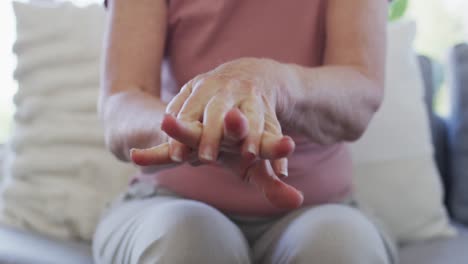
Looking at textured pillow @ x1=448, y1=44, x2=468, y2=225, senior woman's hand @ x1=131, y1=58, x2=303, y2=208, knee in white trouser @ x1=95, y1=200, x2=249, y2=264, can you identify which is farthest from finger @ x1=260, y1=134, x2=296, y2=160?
textured pillow @ x1=448, y1=44, x2=468, y2=225

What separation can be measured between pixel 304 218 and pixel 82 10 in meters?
0.74

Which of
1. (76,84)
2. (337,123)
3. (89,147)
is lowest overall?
(89,147)

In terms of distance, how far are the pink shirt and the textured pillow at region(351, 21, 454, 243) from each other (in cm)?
29

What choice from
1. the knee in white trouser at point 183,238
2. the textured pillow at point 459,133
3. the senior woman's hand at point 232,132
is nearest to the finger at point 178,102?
A: the senior woman's hand at point 232,132

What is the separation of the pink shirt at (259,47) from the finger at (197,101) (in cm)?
34

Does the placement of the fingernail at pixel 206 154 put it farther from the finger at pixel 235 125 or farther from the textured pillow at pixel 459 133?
the textured pillow at pixel 459 133

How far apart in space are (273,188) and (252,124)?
2.4 inches

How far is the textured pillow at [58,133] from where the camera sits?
120 cm

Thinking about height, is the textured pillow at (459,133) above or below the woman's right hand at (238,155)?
below

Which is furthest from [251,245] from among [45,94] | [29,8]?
[29,8]

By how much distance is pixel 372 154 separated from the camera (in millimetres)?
1267

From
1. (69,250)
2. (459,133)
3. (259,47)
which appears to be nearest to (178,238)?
(259,47)

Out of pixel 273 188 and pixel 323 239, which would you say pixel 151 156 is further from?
pixel 323 239

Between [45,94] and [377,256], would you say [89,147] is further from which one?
[377,256]
